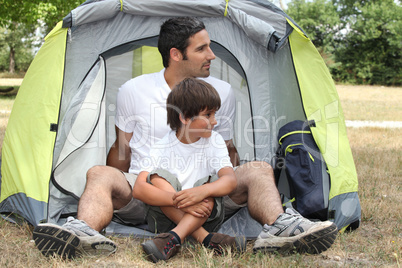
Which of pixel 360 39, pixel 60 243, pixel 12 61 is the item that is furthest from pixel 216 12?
pixel 12 61

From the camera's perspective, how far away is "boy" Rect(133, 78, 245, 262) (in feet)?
6.41

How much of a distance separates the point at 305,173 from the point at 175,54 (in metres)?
1.00

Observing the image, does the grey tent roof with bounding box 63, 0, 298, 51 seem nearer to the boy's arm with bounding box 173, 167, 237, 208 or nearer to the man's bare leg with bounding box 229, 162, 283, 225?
the man's bare leg with bounding box 229, 162, 283, 225

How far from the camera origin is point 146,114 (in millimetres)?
2537

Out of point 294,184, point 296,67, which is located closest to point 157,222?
point 294,184

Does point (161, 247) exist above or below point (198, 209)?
below

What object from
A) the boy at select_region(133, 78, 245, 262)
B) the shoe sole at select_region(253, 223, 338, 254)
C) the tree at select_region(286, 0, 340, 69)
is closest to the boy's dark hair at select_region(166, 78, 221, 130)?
the boy at select_region(133, 78, 245, 262)

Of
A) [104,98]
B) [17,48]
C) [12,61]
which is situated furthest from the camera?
[17,48]

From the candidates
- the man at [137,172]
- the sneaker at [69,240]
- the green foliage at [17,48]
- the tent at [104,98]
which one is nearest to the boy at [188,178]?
the man at [137,172]

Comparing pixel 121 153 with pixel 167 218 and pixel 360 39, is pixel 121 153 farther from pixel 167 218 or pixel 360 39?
pixel 360 39

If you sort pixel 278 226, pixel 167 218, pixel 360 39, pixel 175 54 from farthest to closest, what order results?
1. pixel 360 39
2. pixel 175 54
3. pixel 167 218
4. pixel 278 226

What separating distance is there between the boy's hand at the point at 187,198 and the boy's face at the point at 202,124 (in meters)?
0.31

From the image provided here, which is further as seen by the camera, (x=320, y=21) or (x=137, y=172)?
(x=320, y=21)

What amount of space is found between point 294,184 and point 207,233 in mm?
587
